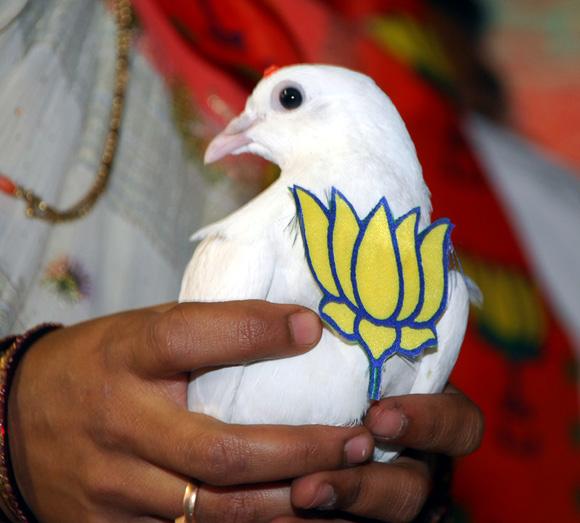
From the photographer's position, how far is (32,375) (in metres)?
0.64

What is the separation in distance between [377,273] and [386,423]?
119mm

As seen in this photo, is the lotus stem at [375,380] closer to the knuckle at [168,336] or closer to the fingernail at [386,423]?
the fingernail at [386,423]

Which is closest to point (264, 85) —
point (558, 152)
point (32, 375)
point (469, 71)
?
point (32, 375)

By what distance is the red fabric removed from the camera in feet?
3.52

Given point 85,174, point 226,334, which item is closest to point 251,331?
point 226,334

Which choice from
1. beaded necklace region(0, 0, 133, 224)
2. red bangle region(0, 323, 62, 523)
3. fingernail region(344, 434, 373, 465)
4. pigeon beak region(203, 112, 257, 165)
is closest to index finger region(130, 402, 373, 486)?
fingernail region(344, 434, 373, 465)

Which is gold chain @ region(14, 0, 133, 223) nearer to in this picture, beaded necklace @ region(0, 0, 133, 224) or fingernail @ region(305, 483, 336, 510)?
beaded necklace @ region(0, 0, 133, 224)

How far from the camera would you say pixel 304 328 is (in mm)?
546

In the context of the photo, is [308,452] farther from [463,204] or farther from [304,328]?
[463,204]

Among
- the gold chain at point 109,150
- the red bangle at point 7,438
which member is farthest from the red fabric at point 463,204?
the red bangle at point 7,438

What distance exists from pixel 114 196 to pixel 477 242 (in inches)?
27.9

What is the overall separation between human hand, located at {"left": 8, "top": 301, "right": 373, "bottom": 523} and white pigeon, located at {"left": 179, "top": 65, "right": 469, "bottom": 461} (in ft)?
0.07

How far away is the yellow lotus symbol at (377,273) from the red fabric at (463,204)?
0.54 meters

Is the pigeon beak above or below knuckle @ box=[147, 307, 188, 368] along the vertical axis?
above
